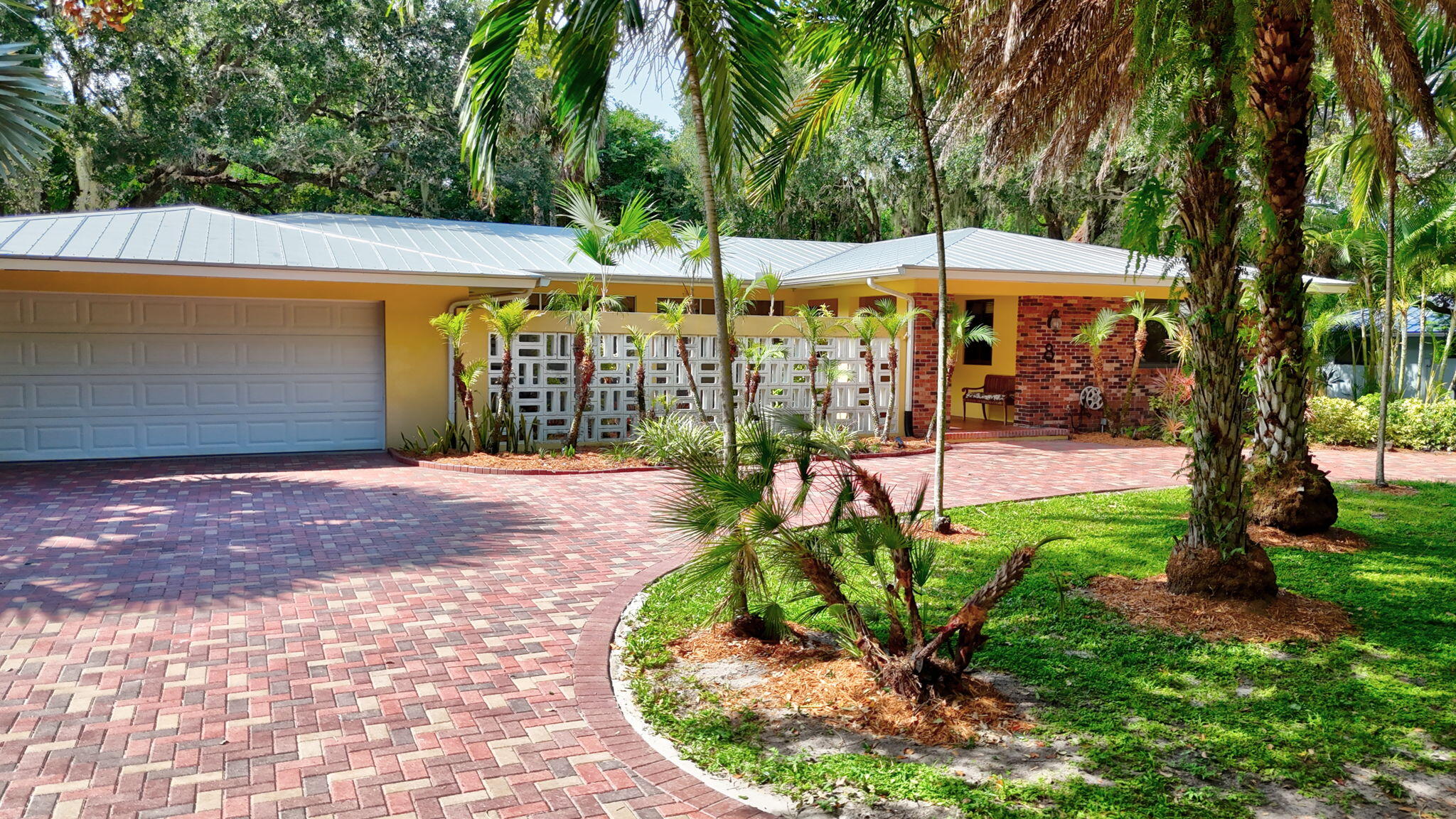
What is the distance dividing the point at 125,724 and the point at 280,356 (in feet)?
34.2

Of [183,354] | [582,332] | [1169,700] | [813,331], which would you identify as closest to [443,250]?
[582,332]

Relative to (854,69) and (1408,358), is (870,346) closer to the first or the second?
(854,69)

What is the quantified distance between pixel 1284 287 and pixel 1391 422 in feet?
A: 33.2

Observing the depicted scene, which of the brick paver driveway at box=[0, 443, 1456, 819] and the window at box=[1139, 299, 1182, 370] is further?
the window at box=[1139, 299, 1182, 370]

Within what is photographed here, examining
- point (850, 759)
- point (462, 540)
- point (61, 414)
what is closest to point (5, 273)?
point (61, 414)

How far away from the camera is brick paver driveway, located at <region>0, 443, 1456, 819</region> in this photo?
12.4 ft

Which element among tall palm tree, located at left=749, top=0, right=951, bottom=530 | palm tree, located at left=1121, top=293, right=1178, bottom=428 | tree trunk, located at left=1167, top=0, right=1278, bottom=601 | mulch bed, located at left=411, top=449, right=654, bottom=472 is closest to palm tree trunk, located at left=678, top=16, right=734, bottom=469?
tall palm tree, located at left=749, top=0, right=951, bottom=530

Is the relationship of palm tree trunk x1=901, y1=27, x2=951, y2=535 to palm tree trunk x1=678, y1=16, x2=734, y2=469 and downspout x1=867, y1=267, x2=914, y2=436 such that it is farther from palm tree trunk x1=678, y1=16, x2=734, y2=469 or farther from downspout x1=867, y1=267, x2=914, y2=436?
downspout x1=867, y1=267, x2=914, y2=436

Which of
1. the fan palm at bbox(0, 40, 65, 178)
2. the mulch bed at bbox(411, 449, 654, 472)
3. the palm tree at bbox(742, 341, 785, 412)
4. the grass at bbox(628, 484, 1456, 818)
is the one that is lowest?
the grass at bbox(628, 484, 1456, 818)

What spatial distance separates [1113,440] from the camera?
16188 mm

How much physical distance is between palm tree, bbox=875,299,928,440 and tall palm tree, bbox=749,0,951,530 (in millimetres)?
5938

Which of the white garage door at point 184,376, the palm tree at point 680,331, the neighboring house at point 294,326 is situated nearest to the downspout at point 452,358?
the neighboring house at point 294,326

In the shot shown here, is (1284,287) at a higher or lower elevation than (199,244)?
lower

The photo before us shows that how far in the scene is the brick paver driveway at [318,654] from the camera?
3789 mm
